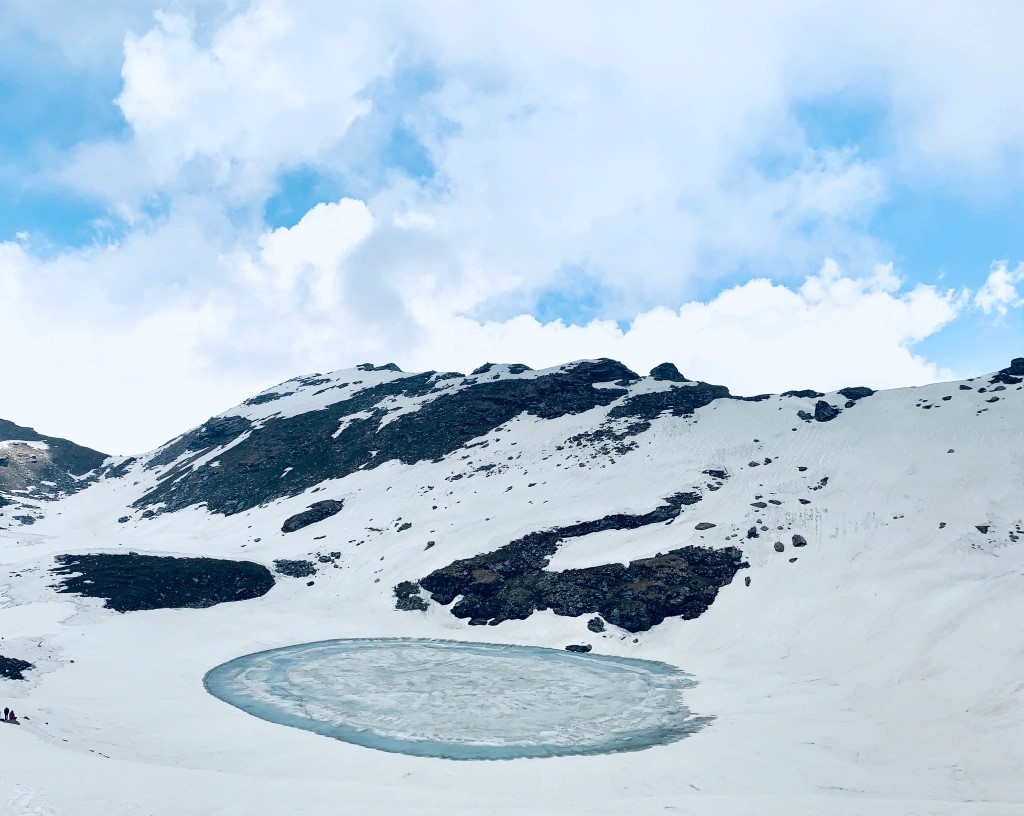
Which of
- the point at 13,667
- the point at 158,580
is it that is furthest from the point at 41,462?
the point at 13,667

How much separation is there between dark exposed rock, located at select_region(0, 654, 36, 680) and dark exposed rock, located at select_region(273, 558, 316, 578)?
31271 millimetres

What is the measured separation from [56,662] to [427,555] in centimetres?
3209

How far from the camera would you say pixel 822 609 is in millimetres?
39875

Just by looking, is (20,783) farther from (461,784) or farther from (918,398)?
(918,398)

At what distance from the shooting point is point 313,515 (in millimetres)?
76250

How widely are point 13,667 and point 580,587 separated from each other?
34.9m

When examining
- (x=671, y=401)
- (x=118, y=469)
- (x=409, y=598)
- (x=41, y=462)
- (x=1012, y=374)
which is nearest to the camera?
(x=409, y=598)

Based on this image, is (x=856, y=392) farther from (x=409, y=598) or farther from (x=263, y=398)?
(x=263, y=398)

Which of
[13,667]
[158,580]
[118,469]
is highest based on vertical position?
[118,469]

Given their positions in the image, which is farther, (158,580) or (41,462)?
(41,462)

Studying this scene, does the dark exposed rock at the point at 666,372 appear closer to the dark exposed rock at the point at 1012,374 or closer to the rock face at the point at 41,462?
the dark exposed rock at the point at 1012,374

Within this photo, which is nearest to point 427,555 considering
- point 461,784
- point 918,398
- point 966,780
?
point 461,784

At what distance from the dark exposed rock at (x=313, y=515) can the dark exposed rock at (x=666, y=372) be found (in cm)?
5640

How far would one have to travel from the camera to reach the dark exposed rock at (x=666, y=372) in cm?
10731
